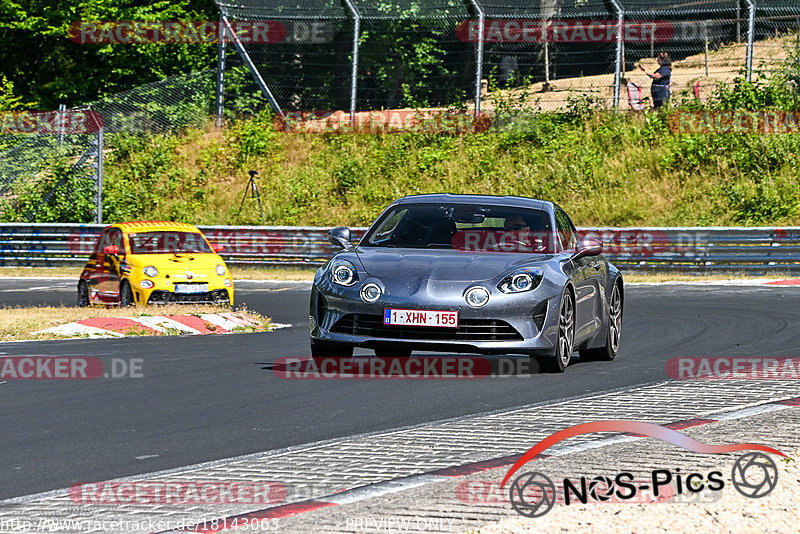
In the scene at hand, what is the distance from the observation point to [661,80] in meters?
33.9

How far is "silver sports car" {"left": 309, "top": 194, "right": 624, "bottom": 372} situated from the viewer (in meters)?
10.2

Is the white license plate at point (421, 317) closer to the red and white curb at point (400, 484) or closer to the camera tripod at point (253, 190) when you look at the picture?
the red and white curb at point (400, 484)

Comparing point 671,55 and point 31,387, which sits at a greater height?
point 671,55

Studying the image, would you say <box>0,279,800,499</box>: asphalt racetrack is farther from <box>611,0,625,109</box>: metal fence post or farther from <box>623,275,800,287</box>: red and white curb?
<box>611,0,625,109</box>: metal fence post

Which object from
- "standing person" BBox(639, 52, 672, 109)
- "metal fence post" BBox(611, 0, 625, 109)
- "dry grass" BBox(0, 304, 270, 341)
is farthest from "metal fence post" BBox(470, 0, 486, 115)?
"dry grass" BBox(0, 304, 270, 341)

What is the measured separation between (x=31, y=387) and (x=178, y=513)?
479 centimetres

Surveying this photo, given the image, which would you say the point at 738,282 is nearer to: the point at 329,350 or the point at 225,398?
the point at 329,350

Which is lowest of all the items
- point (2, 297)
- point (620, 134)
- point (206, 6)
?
point (2, 297)

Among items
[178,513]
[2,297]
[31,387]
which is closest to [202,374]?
[31,387]

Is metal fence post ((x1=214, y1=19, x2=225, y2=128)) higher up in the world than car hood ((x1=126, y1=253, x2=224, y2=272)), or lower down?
higher up

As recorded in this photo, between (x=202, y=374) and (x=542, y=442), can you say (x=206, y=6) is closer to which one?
(x=202, y=374)

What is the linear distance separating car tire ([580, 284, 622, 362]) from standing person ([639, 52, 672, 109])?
21.1 metres

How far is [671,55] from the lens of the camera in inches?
1288

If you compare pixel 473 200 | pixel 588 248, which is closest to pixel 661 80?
pixel 588 248
